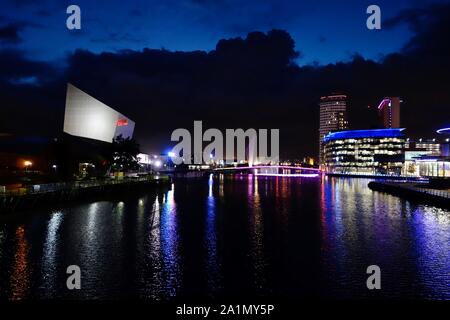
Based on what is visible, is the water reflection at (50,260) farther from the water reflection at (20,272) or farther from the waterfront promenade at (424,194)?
the waterfront promenade at (424,194)

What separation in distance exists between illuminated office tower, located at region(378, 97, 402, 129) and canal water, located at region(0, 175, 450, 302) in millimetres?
146801

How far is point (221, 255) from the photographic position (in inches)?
501

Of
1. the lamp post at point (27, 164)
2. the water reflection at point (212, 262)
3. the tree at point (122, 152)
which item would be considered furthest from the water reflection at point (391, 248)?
the tree at point (122, 152)

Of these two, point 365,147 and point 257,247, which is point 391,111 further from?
point 257,247

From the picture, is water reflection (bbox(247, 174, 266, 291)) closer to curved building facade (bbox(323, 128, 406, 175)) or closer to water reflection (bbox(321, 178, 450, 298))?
water reflection (bbox(321, 178, 450, 298))

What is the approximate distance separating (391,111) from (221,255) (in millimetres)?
162786

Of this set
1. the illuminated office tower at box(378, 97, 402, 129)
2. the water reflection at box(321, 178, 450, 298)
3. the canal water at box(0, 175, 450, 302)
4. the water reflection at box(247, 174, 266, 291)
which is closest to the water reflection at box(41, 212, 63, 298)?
the canal water at box(0, 175, 450, 302)

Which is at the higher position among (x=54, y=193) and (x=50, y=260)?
(x=54, y=193)

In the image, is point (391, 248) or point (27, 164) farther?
point (27, 164)

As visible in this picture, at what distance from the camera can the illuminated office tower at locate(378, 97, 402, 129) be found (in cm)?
15850

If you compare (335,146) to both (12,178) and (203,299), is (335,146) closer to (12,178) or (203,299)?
(12,178)

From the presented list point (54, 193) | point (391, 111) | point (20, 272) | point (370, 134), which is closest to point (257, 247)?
point (20, 272)
